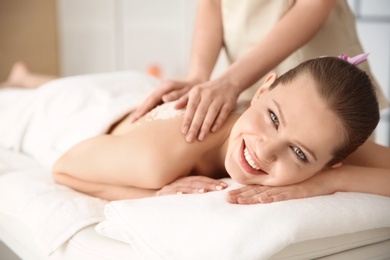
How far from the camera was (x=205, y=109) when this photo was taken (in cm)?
140

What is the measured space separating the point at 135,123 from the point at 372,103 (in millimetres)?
649

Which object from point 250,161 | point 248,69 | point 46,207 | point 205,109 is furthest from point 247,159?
point 46,207

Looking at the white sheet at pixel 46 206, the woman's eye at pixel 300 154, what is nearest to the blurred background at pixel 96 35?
the white sheet at pixel 46 206

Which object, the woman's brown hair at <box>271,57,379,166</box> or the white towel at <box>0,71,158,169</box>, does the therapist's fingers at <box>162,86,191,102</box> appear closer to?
the white towel at <box>0,71,158,169</box>

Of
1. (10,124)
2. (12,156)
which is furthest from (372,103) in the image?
(10,124)

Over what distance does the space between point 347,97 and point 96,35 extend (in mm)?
3450

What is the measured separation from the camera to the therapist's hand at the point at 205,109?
4.55ft

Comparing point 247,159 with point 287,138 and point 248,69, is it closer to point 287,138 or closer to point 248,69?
point 287,138

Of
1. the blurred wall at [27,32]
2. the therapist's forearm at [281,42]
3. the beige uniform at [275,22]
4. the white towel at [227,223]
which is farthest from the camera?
the blurred wall at [27,32]

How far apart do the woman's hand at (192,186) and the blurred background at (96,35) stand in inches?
114

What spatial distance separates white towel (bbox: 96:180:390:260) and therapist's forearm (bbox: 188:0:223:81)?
0.71 meters

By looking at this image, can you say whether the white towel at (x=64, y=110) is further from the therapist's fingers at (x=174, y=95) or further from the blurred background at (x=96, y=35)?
the blurred background at (x=96, y=35)

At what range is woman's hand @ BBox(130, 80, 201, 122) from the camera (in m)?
1.54


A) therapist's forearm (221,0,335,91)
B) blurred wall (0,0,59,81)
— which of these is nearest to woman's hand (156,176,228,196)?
therapist's forearm (221,0,335,91)
